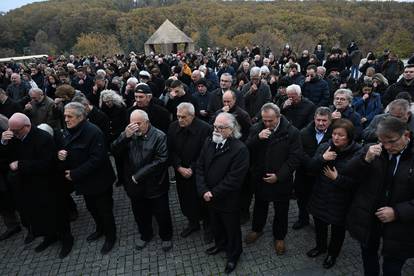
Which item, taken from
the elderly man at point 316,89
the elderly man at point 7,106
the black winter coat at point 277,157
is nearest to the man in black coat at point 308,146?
the black winter coat at point 277,157

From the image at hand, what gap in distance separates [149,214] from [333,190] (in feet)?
8.64

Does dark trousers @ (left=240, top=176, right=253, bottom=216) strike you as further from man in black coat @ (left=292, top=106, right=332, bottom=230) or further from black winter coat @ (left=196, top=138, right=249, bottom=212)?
black winter coat @ (left=196, top=138, right=249, bottom=212)

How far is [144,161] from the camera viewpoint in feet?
13.1

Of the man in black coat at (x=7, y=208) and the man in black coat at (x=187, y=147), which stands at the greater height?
the man in black coat at (x=187, y=147)

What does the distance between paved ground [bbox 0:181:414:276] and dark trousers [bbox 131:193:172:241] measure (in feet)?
0.70

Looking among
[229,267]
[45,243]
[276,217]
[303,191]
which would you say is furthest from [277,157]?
[45,243]

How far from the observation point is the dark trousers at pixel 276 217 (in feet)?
13.1

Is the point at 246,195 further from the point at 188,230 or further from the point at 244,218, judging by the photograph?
the point at 188,230

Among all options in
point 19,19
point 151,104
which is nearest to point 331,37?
point 151,104

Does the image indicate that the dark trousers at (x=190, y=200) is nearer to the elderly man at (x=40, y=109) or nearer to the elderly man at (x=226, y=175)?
the elderly man at (x=226, y=175)

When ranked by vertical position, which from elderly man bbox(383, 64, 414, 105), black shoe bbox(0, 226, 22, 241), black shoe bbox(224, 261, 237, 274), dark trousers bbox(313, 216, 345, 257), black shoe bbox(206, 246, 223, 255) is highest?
elderly man bbox(383, 64, 414, 105)

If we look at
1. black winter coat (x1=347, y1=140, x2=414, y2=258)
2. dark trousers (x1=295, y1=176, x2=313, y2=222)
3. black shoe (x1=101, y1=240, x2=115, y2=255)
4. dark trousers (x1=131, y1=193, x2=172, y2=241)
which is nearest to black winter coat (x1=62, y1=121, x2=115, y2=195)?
dark trousers (x1=131, y1=193, x2=172, y2=241)

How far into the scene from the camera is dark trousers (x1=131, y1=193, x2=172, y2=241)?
4.26 meters

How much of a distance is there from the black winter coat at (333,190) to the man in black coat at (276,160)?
1.05ft
